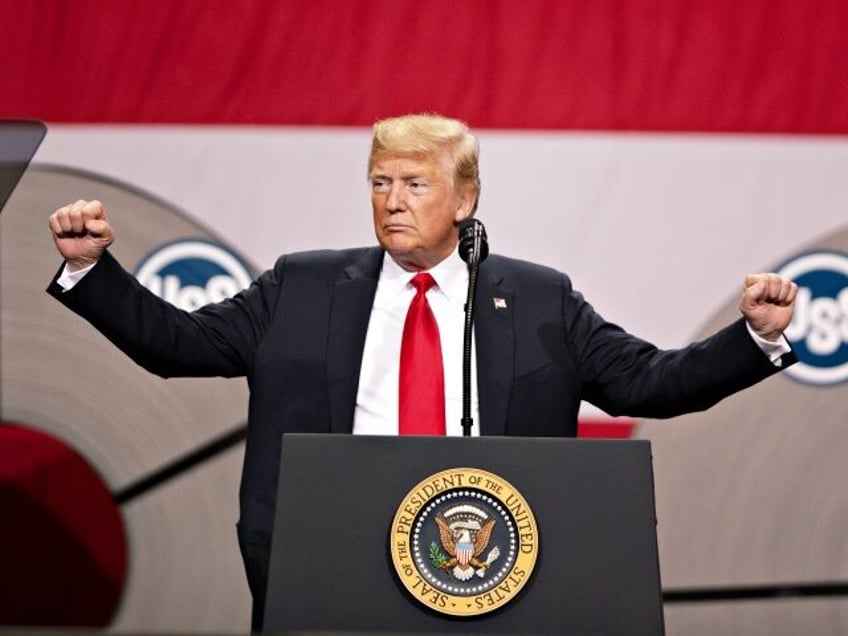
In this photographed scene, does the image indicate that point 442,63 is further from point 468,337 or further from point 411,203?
point 468,337

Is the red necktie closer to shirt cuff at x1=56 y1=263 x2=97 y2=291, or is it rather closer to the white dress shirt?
the white dress shirt

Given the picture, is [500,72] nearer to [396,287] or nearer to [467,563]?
[396,287]

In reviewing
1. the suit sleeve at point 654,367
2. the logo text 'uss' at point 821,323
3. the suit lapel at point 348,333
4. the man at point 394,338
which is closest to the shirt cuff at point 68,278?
the man at point 394,338

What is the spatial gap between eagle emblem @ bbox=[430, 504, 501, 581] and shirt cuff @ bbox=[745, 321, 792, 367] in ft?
1.77

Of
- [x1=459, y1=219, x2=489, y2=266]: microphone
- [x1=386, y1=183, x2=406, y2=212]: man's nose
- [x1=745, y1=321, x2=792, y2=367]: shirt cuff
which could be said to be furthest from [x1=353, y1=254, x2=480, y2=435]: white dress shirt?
[x1=745, y1=321, x2=792, y2=367]: shirt cuff

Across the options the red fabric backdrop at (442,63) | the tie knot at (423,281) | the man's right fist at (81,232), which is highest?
the red fabric backdrop at (442,63)

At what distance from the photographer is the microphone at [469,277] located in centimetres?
171

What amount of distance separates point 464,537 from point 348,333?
599mm

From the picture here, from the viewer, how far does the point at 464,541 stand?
1507mm

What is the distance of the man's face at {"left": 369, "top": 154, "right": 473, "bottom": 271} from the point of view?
2.09 m

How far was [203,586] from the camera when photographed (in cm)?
279

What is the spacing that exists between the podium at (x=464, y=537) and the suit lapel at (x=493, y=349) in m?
0.39

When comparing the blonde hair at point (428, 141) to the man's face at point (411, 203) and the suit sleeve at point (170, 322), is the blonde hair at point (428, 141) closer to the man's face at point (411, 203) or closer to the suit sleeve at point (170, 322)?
the man's face at point (411, 203)

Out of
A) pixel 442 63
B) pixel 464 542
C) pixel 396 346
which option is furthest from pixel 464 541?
pixel 442 63
